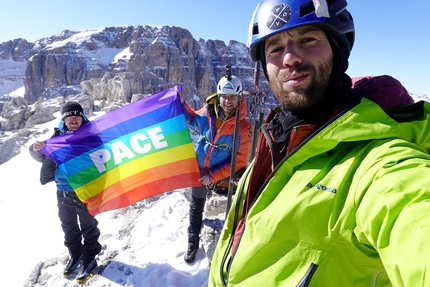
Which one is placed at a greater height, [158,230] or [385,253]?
[385,253]

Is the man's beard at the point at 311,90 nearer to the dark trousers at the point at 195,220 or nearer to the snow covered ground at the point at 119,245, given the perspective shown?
the dark trousers at the point at 195,220

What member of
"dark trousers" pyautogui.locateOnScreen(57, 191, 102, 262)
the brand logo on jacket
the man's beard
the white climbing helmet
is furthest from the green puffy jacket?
"dark trousers" pyautogui.locateOnScreen(57, 191, 102, 262)

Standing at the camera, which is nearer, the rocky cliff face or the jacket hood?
the jacket hood

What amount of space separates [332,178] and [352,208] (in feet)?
A: 0.50

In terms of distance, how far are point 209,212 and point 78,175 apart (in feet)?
10.1

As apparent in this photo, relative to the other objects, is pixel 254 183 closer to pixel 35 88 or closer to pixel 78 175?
pixel 78 175

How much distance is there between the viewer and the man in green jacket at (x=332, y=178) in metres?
0.87

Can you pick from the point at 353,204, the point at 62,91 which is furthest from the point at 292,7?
the point at 62,91

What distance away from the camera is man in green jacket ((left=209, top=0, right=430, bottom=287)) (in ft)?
2.87

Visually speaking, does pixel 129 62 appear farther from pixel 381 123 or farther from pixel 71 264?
pixel 381 123

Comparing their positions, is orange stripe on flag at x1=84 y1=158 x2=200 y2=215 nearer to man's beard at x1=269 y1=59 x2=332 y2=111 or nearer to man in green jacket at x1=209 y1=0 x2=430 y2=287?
man in green jacket at x1=209 y1=0 x2=430 y2=287

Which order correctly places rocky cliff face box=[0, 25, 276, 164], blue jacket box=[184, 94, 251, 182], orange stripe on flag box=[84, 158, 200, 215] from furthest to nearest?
rocky cliff face box=[0, 25, 276, 164] < orange stripe on flag box=[84, 158, 200, 215] < blue jacket box=[184, 94, 251, 182]

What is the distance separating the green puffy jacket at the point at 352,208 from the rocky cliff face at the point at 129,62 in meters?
59.3

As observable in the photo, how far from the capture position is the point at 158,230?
18.0ft
